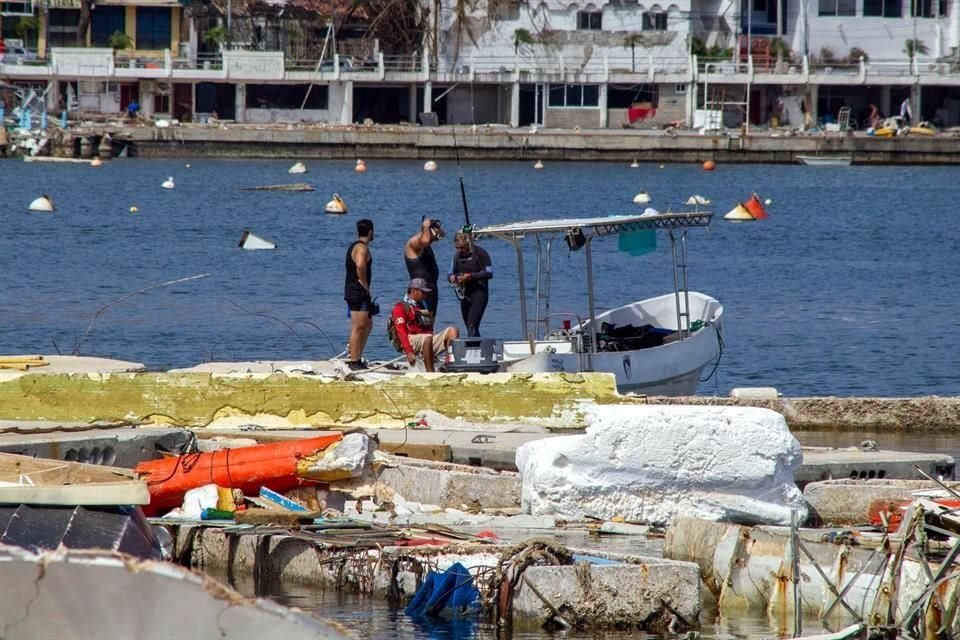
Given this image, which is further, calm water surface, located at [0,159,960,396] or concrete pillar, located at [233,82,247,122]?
concrete pillar, located at [233,82,247,122]

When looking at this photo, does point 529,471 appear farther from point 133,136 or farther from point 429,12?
point 429,12

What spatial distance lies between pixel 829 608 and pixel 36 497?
14.3 feet

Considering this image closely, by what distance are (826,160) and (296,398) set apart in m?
72.4

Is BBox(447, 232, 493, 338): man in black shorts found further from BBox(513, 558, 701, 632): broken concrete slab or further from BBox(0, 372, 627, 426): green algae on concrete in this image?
BBox(513, 558, 701, 632): broken concrete slab

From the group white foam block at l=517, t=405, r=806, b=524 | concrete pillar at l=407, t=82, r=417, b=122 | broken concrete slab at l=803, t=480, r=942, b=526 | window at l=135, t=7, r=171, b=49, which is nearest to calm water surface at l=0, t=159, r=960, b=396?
concrete pillar at l=407, t=82, r=417, b=122

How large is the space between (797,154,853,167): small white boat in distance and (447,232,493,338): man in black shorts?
68.4m

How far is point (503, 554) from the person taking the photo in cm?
965

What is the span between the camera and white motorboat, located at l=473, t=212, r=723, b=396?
55.3 feet

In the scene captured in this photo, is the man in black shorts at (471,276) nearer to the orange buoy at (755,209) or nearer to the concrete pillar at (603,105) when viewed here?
the orange buoy at (755,209)

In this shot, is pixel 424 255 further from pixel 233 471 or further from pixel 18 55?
pixel 18 55

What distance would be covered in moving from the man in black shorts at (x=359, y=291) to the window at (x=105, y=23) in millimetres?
81282

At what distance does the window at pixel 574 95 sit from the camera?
298 feet

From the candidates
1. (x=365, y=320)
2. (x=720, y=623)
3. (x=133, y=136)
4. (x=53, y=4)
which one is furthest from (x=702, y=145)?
(x=720, y=623)

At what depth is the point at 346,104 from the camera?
89.5m
